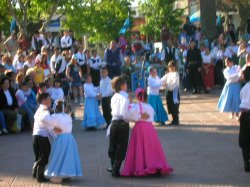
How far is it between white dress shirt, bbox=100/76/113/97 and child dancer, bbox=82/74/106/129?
0.69 feet

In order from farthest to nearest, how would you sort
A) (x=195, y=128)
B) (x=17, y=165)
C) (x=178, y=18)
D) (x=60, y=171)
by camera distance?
(x=178, y=18)
(x=195, y=128)
(x=17, y=165)
(x=60, y=171)

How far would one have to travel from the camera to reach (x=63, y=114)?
11938 millimetres

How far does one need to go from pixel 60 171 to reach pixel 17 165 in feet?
7.64

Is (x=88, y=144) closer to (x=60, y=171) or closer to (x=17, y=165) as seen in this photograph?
(x=17, y=165)

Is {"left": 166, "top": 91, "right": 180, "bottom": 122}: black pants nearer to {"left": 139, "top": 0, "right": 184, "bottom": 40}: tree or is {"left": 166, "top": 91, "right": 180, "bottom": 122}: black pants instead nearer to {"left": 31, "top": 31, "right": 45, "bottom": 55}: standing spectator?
{"left": 31, "top": 31, "right": 45, "bottom": 55}: standing spectator

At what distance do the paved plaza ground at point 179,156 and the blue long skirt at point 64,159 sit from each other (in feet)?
0.77

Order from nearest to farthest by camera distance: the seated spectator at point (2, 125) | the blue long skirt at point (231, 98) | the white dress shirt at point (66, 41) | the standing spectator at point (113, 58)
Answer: the seated spectator at point (2, 125) < the blue long skirt at point (231, 98) < the standing spectator at point (113, 58) < the white dress shirt at point (66, 41)

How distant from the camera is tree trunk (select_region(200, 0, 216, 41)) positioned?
30.7m

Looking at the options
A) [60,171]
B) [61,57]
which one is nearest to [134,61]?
[61,57]

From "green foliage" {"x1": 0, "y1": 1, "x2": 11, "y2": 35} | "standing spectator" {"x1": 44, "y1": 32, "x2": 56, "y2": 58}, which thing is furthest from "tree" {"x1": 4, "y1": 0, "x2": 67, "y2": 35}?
"standing spectator" {"x1": 44, "y1": 32, "x2": 56, "y2": 58}

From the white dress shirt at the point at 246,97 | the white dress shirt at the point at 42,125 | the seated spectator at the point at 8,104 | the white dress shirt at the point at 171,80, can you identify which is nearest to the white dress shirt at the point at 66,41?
the seated spectator at the point at 8,104

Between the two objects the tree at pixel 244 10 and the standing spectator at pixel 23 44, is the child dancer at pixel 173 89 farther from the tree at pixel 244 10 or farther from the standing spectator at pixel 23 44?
the tree at pixel 244 10

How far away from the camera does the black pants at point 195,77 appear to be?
86.0 feet

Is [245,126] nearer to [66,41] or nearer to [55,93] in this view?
[55,93]
